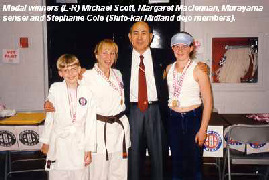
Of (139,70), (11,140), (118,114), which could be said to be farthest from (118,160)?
(11,140)

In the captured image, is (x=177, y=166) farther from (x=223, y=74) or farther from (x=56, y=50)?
(x=56, y=50)

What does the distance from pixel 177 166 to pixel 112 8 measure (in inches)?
122

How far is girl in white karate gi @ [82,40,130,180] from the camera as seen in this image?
2535 millimetres

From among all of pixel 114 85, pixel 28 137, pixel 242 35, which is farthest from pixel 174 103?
pixel 242 35

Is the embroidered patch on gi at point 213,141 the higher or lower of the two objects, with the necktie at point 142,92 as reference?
lower

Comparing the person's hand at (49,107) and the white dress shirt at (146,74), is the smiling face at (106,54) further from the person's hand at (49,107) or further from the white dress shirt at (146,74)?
the person's hand at (49,107)

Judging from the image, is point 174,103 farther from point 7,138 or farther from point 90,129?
point 7,138

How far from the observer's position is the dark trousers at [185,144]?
2.53 metres

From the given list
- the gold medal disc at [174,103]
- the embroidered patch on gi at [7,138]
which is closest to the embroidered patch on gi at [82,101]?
the gold medal disc at [174,103]

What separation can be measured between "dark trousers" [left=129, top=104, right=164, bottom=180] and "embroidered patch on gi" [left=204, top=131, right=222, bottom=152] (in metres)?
0.58

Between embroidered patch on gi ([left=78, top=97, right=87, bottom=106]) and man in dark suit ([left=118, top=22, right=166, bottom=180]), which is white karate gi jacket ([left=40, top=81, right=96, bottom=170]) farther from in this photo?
man in dark suit ([left=118, top=22, right=166, bottom=180])

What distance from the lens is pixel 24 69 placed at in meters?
4.91

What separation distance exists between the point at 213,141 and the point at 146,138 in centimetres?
74

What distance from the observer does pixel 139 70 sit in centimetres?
271
